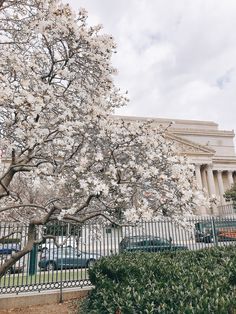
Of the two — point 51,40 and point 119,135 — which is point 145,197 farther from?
point 51,40

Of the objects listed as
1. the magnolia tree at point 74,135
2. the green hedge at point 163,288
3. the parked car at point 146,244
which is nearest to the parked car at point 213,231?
the parked car at point 146,244

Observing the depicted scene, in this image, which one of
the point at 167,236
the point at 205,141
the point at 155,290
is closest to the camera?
the point at 155,290

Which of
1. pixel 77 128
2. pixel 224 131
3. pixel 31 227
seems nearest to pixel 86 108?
pixel 77 128

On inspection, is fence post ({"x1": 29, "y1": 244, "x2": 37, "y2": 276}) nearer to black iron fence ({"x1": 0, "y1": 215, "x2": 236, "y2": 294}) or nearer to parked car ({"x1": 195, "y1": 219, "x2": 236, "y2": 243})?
black iron fence ({"x1": 0, "y1": 215, "x2": 236, "y2": 294})

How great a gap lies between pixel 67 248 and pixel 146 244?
130 inches

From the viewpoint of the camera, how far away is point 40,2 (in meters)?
7.01

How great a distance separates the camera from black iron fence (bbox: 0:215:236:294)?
847 cm

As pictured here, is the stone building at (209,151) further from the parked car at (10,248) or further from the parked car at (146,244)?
the parked car at (10,248)

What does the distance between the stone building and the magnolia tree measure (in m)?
32.2

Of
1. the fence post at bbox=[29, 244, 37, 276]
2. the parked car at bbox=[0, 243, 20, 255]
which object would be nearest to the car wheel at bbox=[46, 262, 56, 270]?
the fence post at bbox=[29, 244, 37, 276]

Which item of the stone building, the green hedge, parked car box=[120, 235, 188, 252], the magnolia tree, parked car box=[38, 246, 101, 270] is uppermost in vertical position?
the stone building

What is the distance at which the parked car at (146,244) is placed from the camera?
10922 mm

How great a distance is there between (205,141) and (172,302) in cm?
6743

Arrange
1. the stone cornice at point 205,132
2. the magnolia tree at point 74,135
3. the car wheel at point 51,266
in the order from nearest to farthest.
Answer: the magnolia tree at point 74,135
the car wheel at point 51,266
the stone cornice at point 205,132
